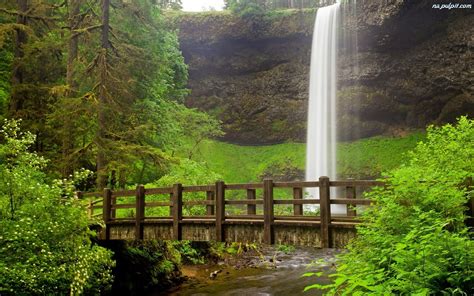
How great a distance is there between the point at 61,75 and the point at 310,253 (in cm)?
1680

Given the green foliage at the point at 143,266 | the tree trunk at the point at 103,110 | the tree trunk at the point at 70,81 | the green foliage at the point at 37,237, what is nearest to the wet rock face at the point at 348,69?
the tree trunk at the point at 103,110

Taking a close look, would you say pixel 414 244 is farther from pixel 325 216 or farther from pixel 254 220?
pixel 254 220

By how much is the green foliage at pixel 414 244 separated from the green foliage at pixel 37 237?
5852 mm

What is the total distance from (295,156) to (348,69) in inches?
427

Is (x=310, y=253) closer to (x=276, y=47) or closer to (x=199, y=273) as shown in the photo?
(x=199, y=273)

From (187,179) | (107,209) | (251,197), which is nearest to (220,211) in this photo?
(251,197)

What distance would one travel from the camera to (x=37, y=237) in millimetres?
9023

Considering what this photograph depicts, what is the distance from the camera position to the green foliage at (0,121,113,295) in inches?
336

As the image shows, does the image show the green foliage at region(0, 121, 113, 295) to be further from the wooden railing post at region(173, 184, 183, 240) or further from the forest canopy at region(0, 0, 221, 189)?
the forest canopy at region(0, 0, 221, 189)

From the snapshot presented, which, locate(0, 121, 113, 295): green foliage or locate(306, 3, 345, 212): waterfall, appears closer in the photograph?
locate(0, 121, 113, 295): green foliage

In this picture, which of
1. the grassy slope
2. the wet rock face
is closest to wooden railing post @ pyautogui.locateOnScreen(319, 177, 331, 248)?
the grassy slope

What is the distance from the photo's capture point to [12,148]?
995 centimetres

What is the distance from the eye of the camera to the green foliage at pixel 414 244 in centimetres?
498

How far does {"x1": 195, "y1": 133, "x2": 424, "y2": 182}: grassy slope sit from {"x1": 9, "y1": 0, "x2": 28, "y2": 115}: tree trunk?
772 inches
